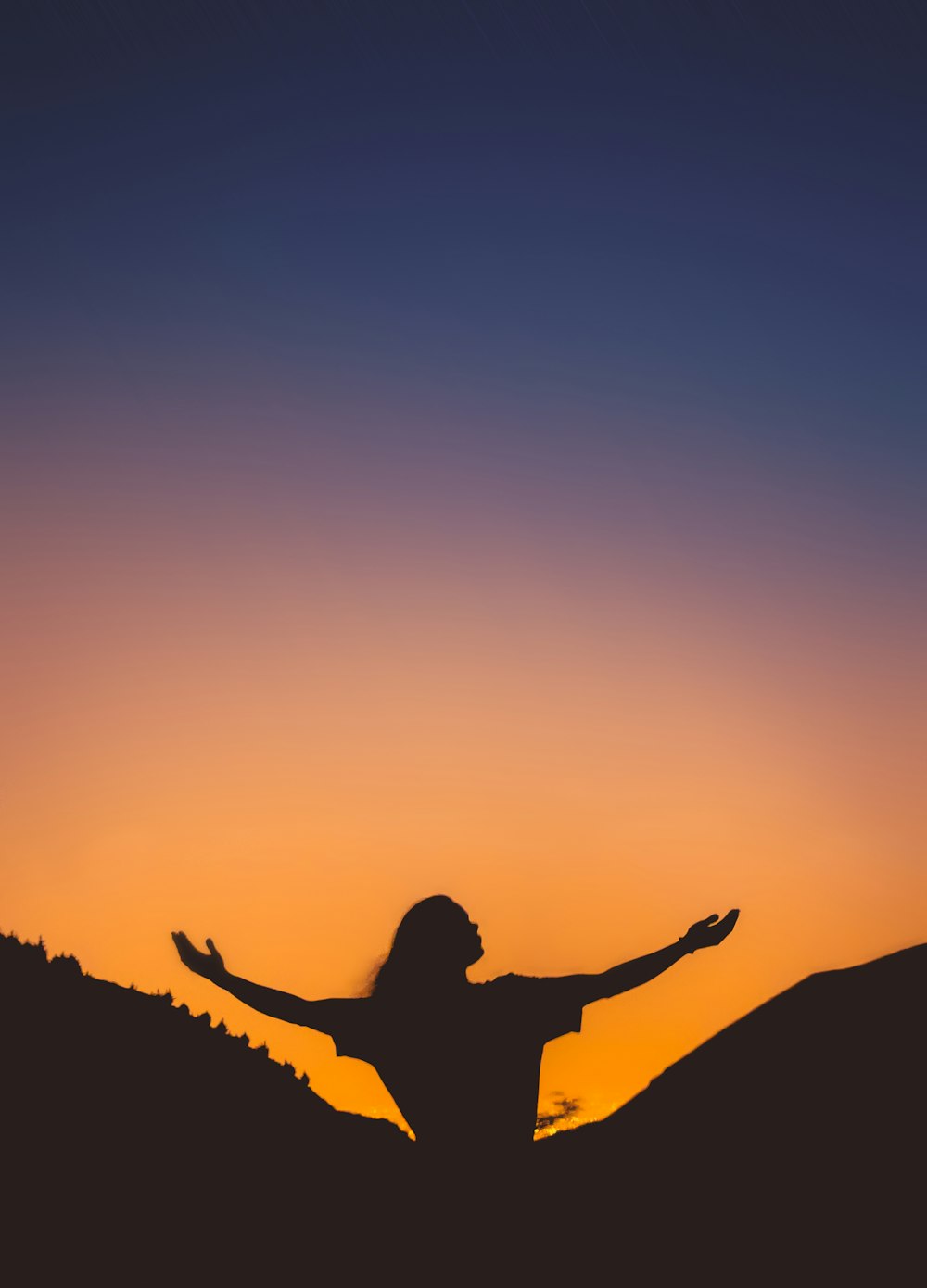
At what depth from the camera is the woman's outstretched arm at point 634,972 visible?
398 centimetres

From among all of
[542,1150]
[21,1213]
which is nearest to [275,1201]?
[21,1213]

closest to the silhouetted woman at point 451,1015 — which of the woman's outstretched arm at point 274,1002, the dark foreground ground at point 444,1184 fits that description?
the woman's outstretched arm at point 274,1002

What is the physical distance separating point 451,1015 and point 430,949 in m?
0.28

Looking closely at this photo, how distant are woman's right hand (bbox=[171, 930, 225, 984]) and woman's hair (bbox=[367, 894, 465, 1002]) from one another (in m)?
0.66

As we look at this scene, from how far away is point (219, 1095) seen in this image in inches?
114

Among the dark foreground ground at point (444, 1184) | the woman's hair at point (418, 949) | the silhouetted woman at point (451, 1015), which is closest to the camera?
the dark foreground ground at point (444, 1184)

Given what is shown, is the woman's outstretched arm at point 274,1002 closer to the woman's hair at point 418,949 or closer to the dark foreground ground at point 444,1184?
the woman's hair at point 418,949

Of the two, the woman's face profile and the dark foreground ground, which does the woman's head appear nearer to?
the woman's face profile

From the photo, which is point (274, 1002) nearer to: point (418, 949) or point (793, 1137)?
point (418, 949)

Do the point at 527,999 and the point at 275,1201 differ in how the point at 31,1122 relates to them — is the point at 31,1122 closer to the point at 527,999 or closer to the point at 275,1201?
the point at 275,1201

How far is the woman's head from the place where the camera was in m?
4.18

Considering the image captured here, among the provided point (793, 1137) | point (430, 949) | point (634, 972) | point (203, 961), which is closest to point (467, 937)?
point (430, 949)

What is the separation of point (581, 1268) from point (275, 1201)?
0.86 m

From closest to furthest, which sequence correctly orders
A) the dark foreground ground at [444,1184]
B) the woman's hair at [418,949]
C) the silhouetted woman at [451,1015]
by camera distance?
the dark foreground ground at [444,1184]
the silhouetted woman at [451,1015]
the woman's hair at [418,949]
